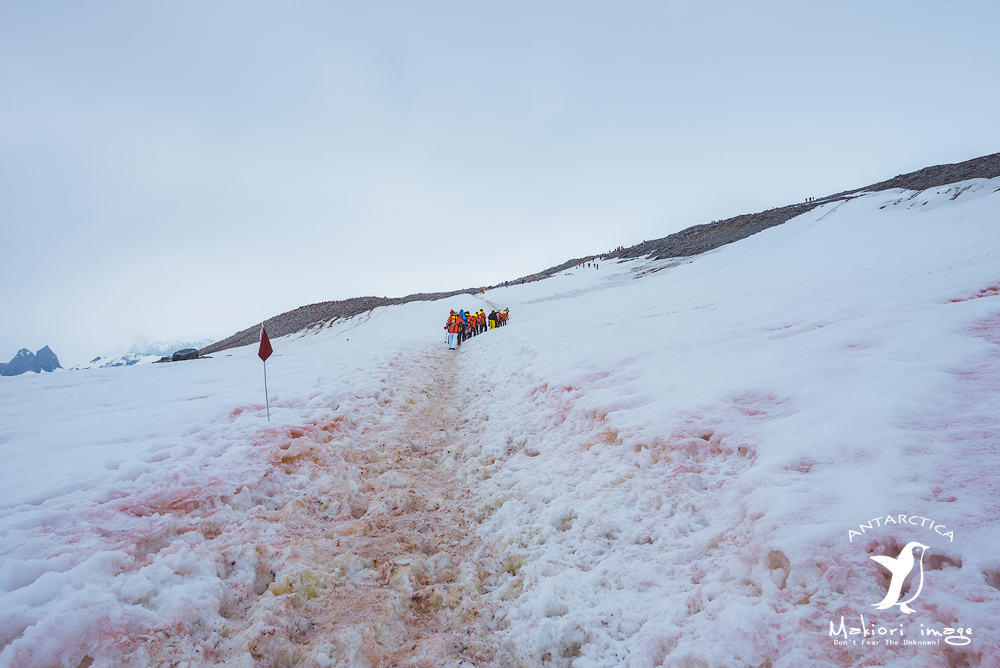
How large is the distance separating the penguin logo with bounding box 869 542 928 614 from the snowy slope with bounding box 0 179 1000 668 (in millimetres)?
50

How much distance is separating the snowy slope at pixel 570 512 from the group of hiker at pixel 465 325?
10.4m

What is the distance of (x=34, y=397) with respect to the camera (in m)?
8.45

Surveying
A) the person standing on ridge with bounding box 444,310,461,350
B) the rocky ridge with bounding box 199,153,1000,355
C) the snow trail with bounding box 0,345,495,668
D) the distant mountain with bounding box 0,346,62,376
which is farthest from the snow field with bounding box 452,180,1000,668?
the distant mountain with bounding box 0,346,62,376

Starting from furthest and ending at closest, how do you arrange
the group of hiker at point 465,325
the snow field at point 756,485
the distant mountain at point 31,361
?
the distant mountain at point 31,361, the group of hiker at point 465,325, the snow field at point 756,485

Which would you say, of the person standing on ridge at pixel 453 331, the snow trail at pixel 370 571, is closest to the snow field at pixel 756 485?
the snow trail at pixel 370 571

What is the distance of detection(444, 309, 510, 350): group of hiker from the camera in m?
18.2

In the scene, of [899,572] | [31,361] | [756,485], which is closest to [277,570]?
[756,485]

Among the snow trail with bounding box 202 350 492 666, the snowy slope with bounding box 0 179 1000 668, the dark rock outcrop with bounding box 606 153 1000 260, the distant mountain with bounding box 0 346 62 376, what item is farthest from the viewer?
the distant mountain with bounding box 0 346 62 376

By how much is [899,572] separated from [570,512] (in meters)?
2.57

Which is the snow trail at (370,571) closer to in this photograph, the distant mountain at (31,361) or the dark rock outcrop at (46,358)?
the distant mountain at (31,361)

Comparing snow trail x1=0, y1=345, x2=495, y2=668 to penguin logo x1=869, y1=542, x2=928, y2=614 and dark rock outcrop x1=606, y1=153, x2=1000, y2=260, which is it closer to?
penguin logo x1=869, y1=542, x2=928, y2=614

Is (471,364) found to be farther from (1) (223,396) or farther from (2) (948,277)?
(2) (948,277)

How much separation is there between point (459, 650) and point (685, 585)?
1811 millimetres

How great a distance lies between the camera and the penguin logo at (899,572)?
215cm
